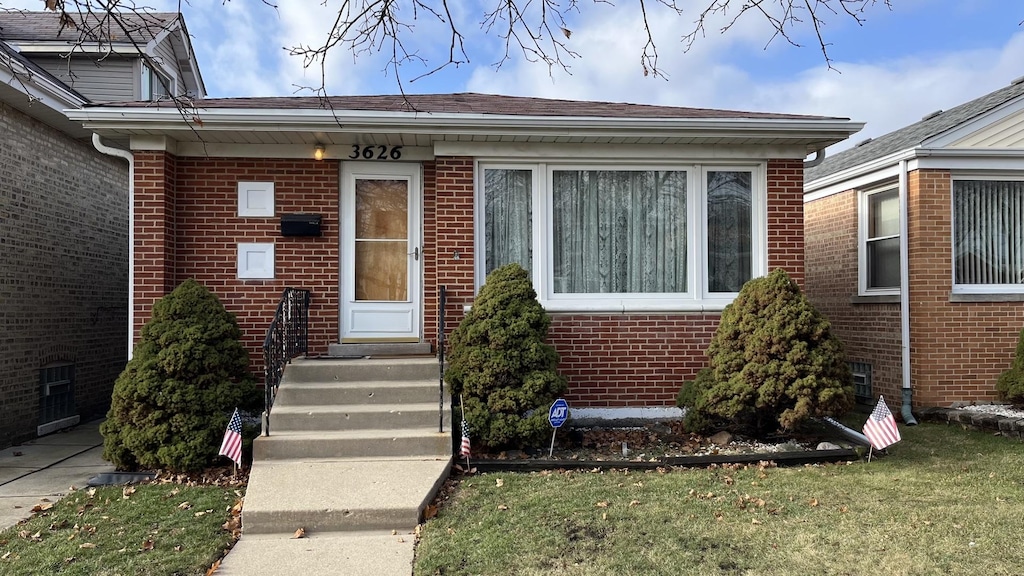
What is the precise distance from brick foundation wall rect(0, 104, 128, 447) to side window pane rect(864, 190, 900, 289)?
10237mm

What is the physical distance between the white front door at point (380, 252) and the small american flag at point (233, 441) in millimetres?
1764

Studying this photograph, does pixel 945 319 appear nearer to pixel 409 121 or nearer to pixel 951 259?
pixel 951 259

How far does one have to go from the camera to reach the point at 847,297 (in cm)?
877

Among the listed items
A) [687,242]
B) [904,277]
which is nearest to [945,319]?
[904,277]

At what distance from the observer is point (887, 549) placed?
3.66 meters

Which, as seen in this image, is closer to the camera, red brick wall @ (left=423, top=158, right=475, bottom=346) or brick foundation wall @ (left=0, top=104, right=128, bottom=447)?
red brick wall @ (left=423, top=158, right=475, bottom=346)

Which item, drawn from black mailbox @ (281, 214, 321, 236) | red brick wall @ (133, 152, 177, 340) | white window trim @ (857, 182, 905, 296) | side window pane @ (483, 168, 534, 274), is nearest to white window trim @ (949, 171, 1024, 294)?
white window trim @ (857, 182, 905, 296)

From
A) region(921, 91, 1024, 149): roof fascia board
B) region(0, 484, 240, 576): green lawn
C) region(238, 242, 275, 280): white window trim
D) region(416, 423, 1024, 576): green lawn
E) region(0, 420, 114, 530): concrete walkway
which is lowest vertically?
region(0, 420, 114, 530): concrete walkway

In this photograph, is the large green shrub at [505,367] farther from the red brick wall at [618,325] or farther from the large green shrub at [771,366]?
the large green shrub at [771,366]

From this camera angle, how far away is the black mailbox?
22.3ft

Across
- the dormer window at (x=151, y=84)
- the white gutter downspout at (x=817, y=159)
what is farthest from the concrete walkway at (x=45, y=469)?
the white gutter downspout at (x=817, y=159)

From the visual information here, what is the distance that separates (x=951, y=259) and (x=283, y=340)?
24.2 ft

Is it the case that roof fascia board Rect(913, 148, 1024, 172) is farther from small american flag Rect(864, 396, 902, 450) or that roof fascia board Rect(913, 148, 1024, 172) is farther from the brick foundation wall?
the brick foundation wall

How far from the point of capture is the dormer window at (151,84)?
10711 mm
